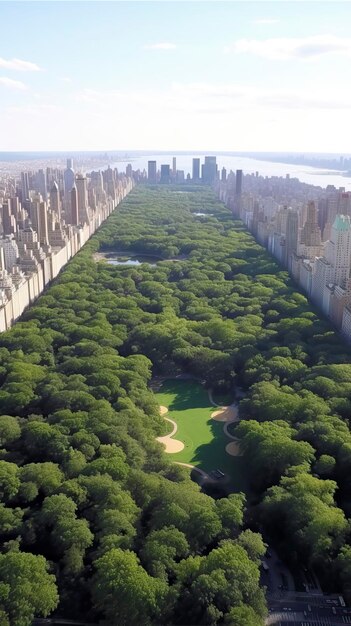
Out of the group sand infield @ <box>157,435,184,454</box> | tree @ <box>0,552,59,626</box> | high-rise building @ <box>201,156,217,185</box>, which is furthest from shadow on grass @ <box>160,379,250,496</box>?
high-rise building @ <box>201,156,217,185</box>

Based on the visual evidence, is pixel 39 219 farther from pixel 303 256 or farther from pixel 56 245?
pixel 303 256

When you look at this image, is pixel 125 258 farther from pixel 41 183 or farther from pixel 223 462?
pixel 41 183

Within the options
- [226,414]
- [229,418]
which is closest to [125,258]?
[226,414]

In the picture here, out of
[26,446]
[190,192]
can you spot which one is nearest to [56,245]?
[26,446]

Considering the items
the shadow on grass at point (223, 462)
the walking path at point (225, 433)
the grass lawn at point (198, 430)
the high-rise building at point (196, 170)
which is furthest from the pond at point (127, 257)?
the high-rise building at point (196, 170)

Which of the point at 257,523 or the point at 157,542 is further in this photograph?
the point at 257,523

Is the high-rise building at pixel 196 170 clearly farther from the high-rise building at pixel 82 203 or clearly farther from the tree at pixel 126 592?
the tree at pixel 126 592

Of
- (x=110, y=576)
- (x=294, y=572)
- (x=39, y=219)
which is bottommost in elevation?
(x=294, y=572)
